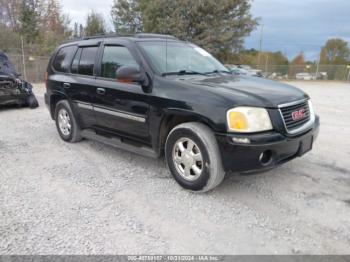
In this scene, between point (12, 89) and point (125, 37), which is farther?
point (12, 89)

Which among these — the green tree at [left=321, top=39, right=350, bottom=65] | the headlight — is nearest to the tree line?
the headlight

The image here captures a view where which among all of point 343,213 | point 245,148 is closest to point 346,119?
point 343,213

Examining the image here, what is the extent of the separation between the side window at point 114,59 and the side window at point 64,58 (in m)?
1.00

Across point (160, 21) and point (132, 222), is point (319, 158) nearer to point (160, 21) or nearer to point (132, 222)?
point (132, 222)

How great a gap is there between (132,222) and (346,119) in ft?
22.8

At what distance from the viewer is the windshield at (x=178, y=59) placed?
153 inches

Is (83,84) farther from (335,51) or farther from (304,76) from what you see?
(335,51)

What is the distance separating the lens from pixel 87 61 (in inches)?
189

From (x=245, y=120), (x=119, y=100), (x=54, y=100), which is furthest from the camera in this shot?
(x=54, y=100)

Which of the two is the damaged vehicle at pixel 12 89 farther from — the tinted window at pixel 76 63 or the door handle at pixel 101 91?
the door handle at pixel 101 91

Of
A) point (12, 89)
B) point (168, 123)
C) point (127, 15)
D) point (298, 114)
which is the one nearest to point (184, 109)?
point (168, 123)

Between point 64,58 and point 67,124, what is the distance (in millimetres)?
1170

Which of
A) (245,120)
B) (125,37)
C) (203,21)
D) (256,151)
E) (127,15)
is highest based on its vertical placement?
(127,15)

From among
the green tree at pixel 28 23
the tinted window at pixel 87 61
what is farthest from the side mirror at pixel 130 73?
the green tree at pixel 28 23
